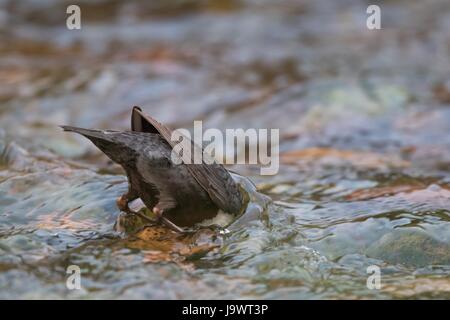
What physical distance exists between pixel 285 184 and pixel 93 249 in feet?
5.81

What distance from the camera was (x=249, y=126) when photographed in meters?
7.35

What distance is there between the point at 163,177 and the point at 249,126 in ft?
11.5

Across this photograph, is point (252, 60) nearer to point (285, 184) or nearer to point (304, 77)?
point (304, 77)

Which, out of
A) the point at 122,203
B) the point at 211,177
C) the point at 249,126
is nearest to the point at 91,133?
the point at 122,203

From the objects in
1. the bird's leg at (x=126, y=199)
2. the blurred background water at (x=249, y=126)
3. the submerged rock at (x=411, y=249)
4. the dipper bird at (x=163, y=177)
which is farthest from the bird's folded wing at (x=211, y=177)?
the submerged rock at (x=411, y=249)

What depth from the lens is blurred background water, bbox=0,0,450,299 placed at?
3.64 metres

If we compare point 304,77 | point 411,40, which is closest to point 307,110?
point 304,77

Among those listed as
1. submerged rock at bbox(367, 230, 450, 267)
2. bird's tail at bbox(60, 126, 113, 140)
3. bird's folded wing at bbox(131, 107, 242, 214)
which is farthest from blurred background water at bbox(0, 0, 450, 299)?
bird's tail at bbox(60, 126, 113, 140)

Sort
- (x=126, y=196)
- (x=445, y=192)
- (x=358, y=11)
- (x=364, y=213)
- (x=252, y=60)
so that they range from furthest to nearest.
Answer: (x=358, y=11) → (x=252, y=60) → (x=445, y=192) → (x=364, y=213) → (x=126, y=196)

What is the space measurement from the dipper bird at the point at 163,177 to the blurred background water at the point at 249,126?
→ 0.60 feet

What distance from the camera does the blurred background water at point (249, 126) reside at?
12.0 ft

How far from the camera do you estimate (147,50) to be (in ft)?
31.3

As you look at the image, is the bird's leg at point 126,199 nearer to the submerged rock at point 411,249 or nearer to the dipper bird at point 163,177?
the dipper bird at point 163,177

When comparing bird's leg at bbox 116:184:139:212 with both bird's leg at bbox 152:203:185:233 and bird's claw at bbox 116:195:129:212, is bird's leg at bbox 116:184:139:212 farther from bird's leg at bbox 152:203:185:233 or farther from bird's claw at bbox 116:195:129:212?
bird's leg at bbox 152:203:185:233
